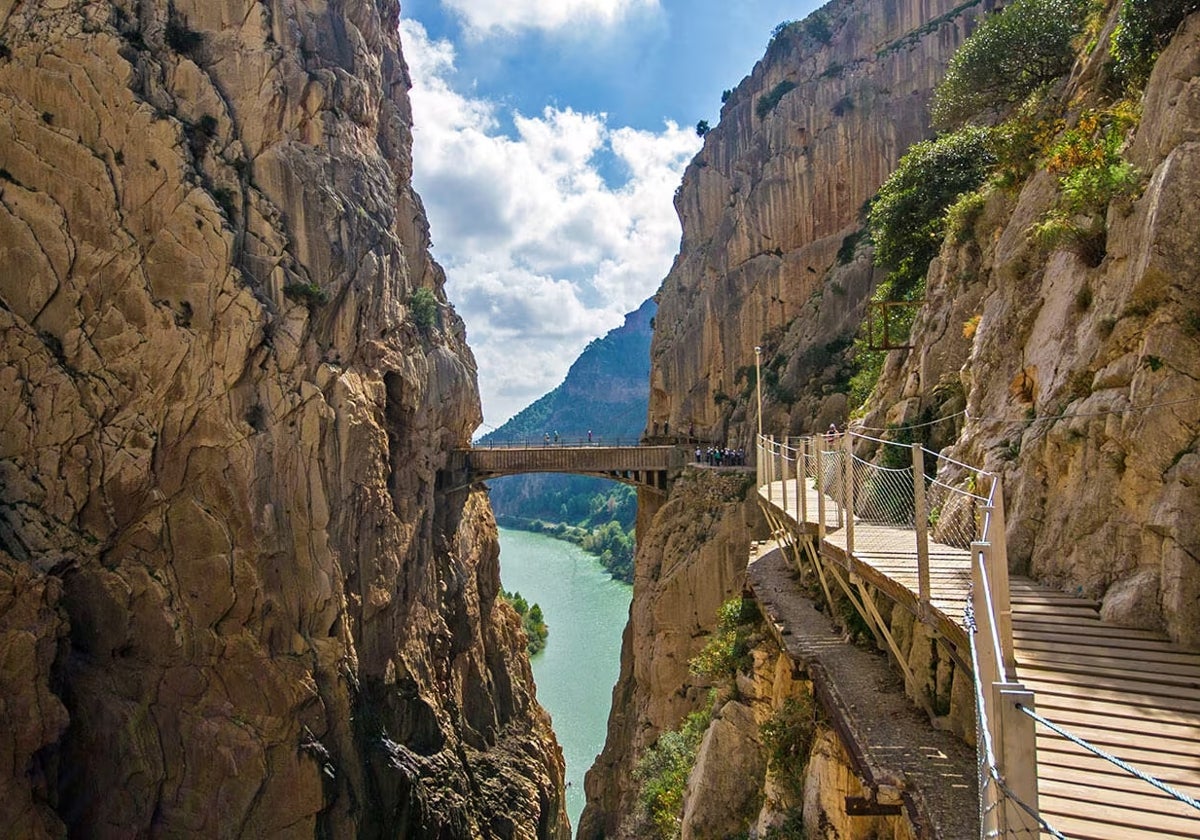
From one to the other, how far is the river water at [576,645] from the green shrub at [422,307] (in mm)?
23650

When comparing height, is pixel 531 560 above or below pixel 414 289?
below

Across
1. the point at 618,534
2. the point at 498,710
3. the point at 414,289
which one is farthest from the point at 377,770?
the point at 618,534

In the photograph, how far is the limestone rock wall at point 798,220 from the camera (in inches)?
1210

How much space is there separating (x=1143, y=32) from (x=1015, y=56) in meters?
14.3

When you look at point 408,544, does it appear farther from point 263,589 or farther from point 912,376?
point 912,376

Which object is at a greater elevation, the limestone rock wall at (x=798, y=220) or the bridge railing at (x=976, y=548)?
the limestone rock wall at (x=798, y=220)

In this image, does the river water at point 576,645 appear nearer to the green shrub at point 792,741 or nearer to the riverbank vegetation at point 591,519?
the riverbank vegetation at point 591,519

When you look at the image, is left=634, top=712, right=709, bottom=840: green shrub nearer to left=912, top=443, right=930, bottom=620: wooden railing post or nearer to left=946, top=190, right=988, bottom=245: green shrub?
left=912, top=443, right=930, bottom=620: wooden railing post

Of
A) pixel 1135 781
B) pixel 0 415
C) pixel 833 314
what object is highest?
pixel 833 314

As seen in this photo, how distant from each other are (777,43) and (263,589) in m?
40.6

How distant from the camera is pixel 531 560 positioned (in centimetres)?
10262

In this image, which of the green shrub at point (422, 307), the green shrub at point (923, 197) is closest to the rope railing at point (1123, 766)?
the green shrub at point (923, 197)

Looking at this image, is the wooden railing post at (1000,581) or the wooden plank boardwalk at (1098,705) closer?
the wooden plank boardwalk at (1098,705)

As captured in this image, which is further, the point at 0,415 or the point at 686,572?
the point at 686,572
